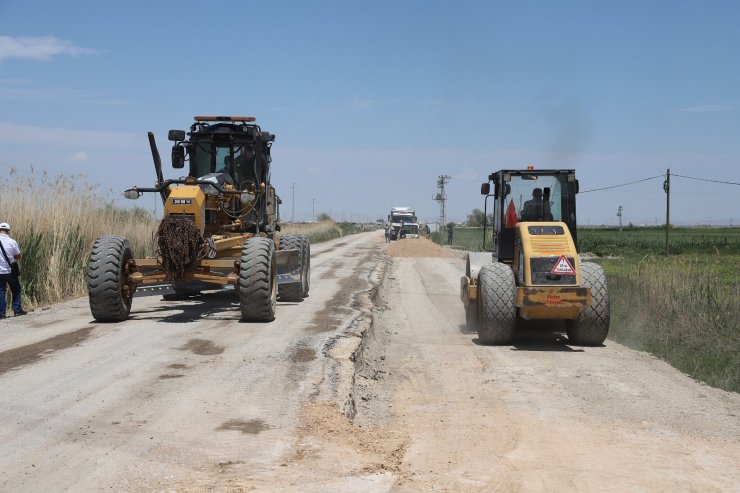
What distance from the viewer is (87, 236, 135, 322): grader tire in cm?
1217

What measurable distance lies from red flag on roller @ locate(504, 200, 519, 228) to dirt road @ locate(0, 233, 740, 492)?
6.08 ft

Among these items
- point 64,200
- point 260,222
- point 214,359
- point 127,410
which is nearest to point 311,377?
point 214,359

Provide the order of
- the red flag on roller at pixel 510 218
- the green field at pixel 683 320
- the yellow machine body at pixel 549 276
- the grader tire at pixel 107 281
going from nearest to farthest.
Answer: the green field at pixel 683 320
the yellow machine body at pixel 549 276
the grader tire at pixel 107 281
the red flag on roller at pixel 510 218

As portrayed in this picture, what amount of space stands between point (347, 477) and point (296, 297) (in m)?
10.6

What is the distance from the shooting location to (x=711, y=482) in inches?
228

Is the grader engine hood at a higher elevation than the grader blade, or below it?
higher

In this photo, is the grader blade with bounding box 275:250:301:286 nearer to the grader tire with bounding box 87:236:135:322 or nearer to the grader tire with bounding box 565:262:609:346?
the grader tire with bounding box 87:236:135:322

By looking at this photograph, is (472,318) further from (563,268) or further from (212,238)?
(212,238)

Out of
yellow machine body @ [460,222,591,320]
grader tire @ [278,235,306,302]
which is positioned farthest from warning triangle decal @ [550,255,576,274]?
grader tire @ [278,235,306,302]

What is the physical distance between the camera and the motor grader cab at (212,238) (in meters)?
12.3

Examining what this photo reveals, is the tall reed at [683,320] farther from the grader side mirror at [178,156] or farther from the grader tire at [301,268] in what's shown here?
the grader side mirror at [178,156]

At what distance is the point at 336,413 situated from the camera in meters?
7.17

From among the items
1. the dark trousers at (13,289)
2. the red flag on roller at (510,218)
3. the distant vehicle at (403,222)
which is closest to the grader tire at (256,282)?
the red flag on roller at (510,218)

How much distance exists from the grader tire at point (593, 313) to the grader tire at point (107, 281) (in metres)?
6.91
